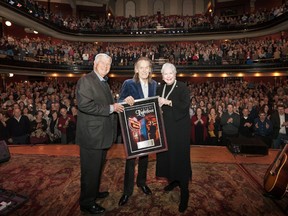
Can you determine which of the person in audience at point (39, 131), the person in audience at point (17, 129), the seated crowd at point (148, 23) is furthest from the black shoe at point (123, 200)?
the seated crowd at point (148, 23)

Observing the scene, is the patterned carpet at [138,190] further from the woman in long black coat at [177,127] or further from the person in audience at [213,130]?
the person in audience at [213,130]

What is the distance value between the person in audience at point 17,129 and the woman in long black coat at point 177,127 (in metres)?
5.03

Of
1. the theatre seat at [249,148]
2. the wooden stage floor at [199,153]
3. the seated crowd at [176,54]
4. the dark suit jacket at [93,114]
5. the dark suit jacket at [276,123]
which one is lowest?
the wooden stage floor at [199,153]

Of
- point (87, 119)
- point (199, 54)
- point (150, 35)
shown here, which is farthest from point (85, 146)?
point (150, 35)

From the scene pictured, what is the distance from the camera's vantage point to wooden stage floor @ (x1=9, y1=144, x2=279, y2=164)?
14.7ft

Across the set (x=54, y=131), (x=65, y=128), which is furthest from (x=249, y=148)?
(x=54, y=131)

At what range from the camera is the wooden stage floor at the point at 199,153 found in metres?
4.49

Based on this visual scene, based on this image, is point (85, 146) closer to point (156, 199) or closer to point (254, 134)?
point (156, 199)

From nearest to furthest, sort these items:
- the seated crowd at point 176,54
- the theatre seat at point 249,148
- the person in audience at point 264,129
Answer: the theatre seat at point 249,148 → the person in audience at point 264,129 → the seated crowd at point 176,54

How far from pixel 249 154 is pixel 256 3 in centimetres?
2663

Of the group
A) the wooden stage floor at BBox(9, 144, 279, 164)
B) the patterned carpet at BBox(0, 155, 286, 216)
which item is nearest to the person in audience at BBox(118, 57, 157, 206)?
the patterned carpet at BBox(0, 155, 286, 216)

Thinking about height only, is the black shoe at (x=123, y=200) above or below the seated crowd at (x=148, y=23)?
below

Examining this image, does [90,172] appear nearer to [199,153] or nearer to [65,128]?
[199,153]

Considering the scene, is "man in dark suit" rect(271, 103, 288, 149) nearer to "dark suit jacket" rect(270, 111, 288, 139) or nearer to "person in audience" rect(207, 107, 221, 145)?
"dark suit jacket" rect(270, 111, 288, 139)
